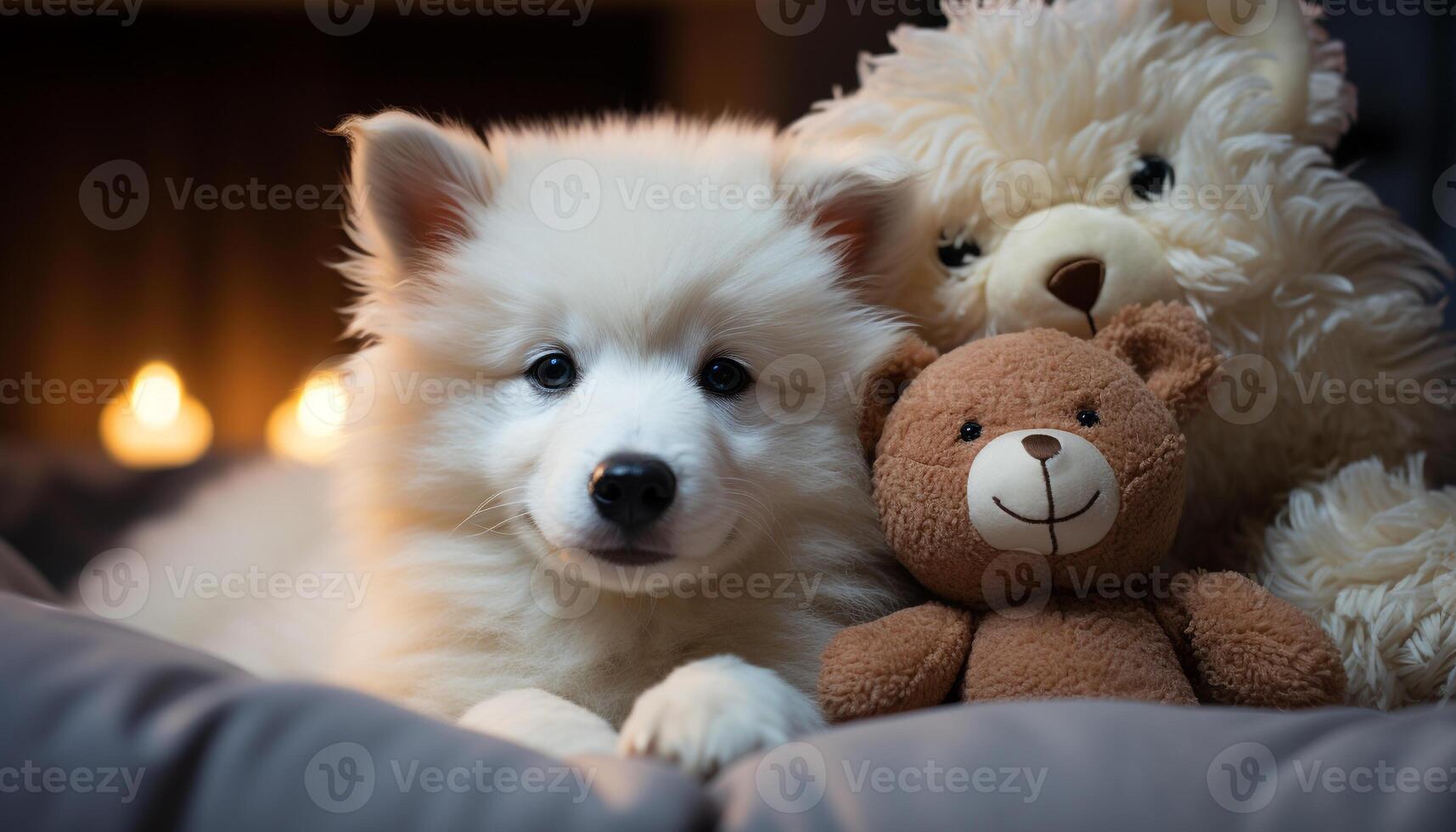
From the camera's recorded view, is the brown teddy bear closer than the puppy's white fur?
Yes

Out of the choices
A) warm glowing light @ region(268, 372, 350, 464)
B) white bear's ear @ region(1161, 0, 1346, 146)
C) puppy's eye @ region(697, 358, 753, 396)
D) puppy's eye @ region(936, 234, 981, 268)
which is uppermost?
white bear's ear @ region(1161, 0, 1346, 146)

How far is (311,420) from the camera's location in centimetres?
385

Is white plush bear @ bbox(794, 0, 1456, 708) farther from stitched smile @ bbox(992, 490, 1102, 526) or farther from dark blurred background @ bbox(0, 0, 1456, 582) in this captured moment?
dark blurred background @ bbox(0, 0, 1456, 582)

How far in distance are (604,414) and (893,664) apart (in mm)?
504

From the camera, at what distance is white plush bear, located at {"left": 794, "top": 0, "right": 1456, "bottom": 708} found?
1.58m

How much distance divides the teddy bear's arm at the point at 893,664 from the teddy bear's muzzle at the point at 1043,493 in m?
0.15

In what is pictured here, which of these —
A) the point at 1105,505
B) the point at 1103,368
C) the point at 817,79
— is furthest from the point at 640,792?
the point at 817,79

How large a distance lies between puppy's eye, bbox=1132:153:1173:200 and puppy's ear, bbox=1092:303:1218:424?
12.0 inches

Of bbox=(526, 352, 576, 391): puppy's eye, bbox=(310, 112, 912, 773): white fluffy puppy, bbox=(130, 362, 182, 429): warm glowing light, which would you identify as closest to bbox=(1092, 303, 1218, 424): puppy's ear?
bbox=(310, 112, 912, 773): white fluffy puppy

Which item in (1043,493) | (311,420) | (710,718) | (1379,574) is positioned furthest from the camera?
(311,420)

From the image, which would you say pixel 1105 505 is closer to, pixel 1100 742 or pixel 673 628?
pixel 1100 742

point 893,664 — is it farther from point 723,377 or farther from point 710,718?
point 723,377

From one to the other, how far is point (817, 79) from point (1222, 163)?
2.22 meters

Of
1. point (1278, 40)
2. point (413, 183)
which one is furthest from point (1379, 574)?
point (413, 183)
